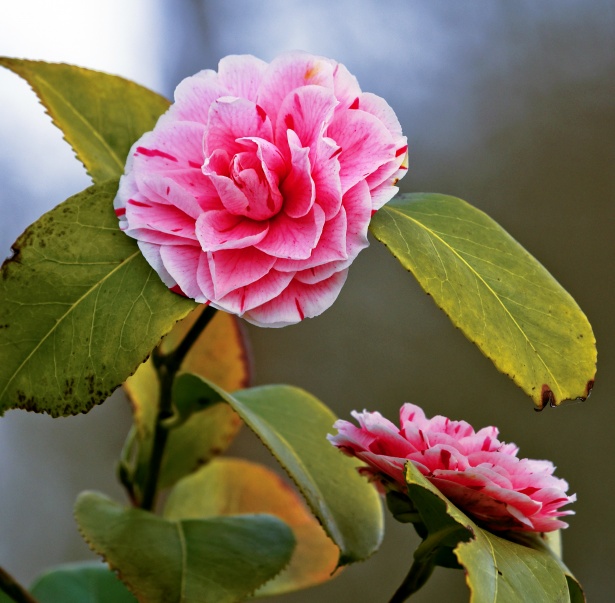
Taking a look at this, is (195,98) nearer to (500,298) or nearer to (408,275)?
(500,298)

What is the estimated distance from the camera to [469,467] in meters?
0.32

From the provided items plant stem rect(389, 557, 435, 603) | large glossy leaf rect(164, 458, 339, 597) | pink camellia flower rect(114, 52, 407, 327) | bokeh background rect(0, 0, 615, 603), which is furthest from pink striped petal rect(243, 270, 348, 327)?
bokeh background rect(0, 0, 615, 603)

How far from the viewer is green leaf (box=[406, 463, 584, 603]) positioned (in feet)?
0.93

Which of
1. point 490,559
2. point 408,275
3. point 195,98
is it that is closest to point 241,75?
point 195,98

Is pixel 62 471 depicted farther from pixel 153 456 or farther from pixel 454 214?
pixel 454 214

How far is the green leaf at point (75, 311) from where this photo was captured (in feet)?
1.07

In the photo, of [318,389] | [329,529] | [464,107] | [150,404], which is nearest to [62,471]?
[318,389]

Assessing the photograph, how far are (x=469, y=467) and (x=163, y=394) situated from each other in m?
0.20

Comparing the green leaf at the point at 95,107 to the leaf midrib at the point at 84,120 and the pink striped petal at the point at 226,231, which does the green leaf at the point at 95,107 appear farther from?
the pink striped petal at the point at 226,231

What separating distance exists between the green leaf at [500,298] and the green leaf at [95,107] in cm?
17

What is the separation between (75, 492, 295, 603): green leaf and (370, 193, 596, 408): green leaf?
0.61ft

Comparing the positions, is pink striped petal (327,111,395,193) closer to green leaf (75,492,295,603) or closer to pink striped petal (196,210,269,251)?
pink striped petal (196,210,269,251)

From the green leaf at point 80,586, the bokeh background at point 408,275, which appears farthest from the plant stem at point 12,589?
the bokeh background at point 408,275

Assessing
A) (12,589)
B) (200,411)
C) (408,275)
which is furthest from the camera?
(408,275)
